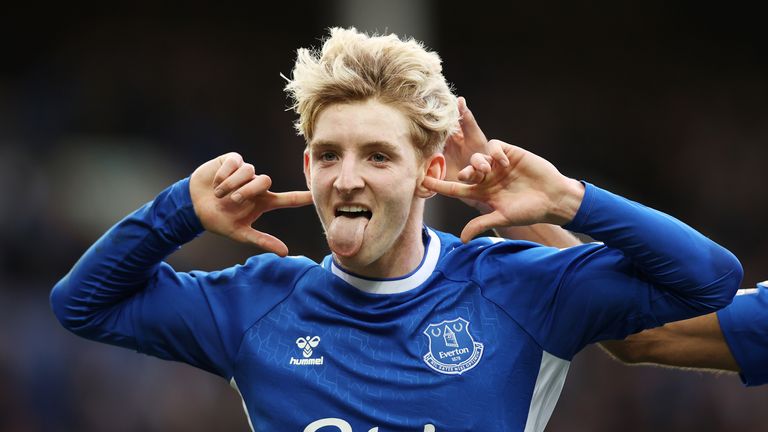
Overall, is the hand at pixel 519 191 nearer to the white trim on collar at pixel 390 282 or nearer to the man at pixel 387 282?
the man at pixel 387 282

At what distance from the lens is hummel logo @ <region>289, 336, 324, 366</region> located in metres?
3.33

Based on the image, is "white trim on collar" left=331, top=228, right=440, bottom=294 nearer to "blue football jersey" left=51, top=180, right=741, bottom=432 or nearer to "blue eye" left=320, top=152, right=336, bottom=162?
"blue football jersey" left=51, top=180, right=741, bottom=432

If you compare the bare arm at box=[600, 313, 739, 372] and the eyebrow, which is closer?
the eyebrow

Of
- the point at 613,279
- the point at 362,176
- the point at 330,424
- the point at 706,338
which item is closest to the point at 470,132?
the point at 362,176

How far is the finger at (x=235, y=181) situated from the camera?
3.26 metres

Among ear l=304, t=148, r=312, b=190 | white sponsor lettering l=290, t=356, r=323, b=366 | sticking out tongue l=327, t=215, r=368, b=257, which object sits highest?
ear l=304, t=148, r=312, b=190

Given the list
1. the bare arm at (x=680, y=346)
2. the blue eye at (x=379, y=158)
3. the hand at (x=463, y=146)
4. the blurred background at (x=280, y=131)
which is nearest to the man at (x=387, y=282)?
the blue eye at (x=379, y=158)

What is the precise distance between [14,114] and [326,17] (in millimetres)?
3117

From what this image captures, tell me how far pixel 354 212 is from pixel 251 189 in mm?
310

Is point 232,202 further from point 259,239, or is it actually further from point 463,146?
point 463,146

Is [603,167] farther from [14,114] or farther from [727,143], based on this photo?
[14,114]

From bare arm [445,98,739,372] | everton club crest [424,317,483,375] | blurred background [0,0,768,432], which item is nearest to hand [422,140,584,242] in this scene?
everton club crest [424,317,483,375]

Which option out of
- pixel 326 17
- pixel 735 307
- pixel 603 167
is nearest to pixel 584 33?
pixel 603 167

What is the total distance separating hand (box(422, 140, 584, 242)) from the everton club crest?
0.96 feet
